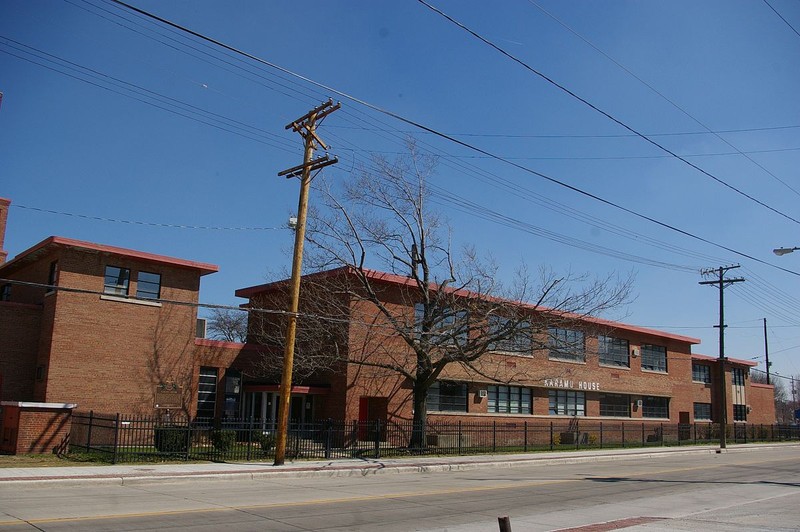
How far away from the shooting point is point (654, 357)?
165ft

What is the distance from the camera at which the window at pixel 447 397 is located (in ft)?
114

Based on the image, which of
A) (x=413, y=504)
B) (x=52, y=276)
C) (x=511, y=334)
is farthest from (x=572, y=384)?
(x=413, y=504)

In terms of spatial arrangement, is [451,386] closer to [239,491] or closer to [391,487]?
[391,487]

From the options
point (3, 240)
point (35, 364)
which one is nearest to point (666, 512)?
point (35, 364)

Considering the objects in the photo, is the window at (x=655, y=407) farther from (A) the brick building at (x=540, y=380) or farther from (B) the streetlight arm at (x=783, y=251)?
(B) the streetlight arm at (x=783, y=251)

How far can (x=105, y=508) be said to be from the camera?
1263 centimetres

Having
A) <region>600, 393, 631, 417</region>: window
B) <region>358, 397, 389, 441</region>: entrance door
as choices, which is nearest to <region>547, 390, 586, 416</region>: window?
<region>600, 393, 631, 417</region>: window

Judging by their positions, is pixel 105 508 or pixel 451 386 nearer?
pixel 105 508

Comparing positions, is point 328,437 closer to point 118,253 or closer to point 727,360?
point 118,253

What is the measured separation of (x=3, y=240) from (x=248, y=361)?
726 inches

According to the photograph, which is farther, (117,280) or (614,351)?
(614,351)

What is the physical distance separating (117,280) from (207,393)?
21.2 feet

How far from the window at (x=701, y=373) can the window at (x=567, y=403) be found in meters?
17.7

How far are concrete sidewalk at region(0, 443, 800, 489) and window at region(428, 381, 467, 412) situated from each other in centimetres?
562
